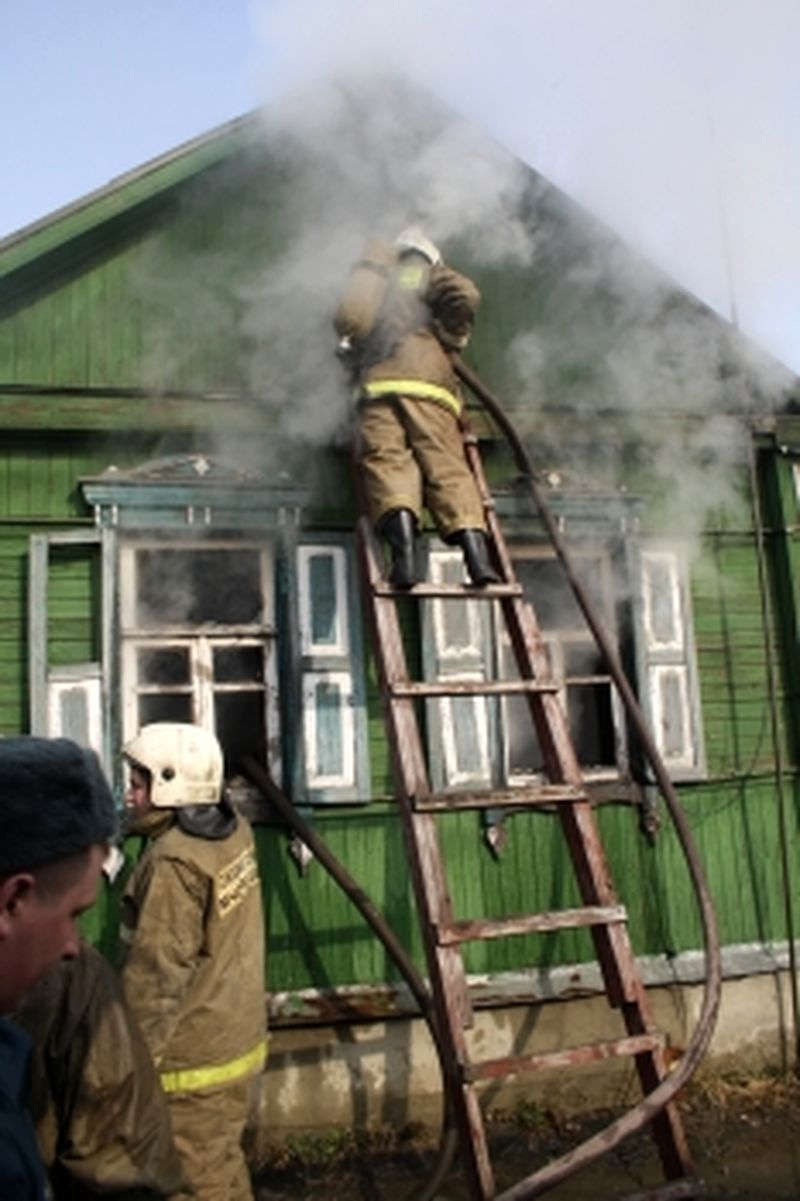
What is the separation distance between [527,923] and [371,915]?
1247 millimetres

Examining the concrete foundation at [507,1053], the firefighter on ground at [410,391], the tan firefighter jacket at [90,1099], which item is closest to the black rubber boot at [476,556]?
the firefighter on ground at [410,391]

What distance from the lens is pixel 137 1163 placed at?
202 cm

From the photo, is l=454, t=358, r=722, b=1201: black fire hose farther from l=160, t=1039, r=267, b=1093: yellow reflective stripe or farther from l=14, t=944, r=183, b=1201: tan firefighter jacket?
l=14, t=944, r=183, b=1201: tan firefighter jacket

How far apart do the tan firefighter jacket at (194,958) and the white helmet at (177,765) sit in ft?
0.25

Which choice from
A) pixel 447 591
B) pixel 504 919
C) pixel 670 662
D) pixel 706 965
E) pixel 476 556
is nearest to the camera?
pixel 504 919

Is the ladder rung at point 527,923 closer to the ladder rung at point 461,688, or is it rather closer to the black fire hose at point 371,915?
the ladder rung at point 461,688

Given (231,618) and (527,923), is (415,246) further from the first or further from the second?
(527,923)

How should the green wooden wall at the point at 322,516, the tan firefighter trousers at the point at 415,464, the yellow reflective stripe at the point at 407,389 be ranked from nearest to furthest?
the tan firefighter trousers at the point at 415,464
the yellow reflective stripe at the point at 407,389
the green wooden wall at the point at 322,516

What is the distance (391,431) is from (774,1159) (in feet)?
12.2

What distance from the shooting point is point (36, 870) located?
4.35ft

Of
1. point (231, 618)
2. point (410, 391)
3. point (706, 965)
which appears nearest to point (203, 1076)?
point (706, 965)

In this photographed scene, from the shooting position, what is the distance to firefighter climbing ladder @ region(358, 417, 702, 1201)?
3.07m

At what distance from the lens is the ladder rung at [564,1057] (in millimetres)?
3059

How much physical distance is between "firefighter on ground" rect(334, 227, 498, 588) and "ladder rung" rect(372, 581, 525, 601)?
50 mm
